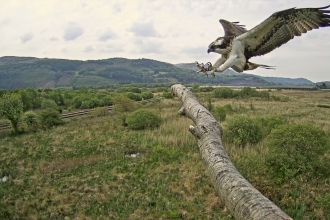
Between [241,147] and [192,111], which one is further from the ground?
[192,111]

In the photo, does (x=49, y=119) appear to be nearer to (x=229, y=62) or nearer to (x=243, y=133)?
(x=243, y=133)

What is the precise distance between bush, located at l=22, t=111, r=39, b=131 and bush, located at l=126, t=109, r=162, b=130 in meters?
9.66

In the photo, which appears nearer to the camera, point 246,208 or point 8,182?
point 246,208

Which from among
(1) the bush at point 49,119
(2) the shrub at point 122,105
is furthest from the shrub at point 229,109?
(1) the bush at point 49,119

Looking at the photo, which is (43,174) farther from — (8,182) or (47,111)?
(47,111)

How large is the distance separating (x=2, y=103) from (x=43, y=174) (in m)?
14.5

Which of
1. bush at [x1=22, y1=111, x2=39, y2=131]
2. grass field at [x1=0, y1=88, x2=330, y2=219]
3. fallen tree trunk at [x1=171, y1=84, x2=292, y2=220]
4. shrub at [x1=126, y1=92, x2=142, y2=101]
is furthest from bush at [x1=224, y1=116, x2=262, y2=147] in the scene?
shrub at [x1=126, y1=92, x2=142, y2=101]

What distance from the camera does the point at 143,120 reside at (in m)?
24.3

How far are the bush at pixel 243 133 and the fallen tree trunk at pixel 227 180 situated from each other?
518 inches

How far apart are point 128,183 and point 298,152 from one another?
675cm

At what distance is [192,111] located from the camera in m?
3.63

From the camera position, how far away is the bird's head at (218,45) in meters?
3.89

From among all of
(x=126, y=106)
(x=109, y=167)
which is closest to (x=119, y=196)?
(x=109, y=167)

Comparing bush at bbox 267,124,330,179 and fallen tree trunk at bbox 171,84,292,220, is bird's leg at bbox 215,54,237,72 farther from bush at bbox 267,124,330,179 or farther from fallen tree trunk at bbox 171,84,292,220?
bush at bbox 267,124,330,179
